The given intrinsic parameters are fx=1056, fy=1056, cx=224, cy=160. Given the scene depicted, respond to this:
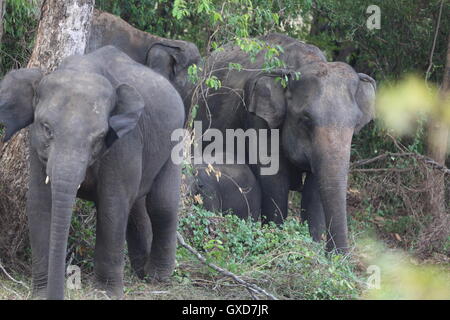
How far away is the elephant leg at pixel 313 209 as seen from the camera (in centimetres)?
1016

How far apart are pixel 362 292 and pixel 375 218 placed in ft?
13.0

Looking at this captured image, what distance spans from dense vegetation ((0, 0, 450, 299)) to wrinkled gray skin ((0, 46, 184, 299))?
2.85 ft

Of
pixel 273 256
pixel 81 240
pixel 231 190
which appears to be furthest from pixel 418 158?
pixel 81 240

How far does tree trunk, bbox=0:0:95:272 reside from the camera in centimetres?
756

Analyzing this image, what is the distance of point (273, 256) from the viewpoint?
8.16 m

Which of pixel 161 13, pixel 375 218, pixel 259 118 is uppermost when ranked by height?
pixel 161 13

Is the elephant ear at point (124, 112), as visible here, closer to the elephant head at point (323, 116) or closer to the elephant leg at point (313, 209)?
the elephant head at point (323, 116)

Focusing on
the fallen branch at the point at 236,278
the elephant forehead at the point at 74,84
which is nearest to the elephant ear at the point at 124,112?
the elephant forehead at the point at 74,84

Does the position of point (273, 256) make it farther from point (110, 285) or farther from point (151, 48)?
point (151, 48)

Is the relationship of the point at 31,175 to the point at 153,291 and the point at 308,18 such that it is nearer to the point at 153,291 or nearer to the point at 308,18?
the point at 153,291

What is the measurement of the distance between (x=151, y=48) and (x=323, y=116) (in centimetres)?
198

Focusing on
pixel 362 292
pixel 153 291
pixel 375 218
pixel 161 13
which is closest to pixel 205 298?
pixel 153 291

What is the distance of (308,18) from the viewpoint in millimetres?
13422

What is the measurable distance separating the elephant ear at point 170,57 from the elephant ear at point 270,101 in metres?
0.72
